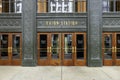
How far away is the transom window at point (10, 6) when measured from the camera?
16969 millimetres

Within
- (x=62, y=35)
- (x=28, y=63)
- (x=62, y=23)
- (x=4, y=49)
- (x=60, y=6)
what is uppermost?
(x=60, y=6)

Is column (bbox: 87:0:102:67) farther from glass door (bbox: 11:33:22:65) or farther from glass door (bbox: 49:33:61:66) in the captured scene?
glass door (bbox: 11:33:22:65)

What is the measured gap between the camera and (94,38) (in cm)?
1630

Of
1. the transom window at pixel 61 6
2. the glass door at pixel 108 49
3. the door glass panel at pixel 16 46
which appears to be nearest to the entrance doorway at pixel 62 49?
the glass door at pixel 108 49

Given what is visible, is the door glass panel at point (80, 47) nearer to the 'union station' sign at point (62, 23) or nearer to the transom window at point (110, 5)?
the 'union station' sign at point (62, 23)

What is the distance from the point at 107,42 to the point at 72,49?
2795 millimetres

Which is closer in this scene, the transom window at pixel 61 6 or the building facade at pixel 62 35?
the building facade at pixel 62 35

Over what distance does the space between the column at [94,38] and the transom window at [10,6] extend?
5.71 m

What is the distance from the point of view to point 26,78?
1198 cm

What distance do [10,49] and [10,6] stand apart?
346 cm

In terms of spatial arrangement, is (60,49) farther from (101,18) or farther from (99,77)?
(99,77)

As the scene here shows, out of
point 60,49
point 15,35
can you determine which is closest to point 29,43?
point 15,35

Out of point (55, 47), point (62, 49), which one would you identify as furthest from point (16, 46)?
point (62, 49)

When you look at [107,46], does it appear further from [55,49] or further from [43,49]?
[43,49]
